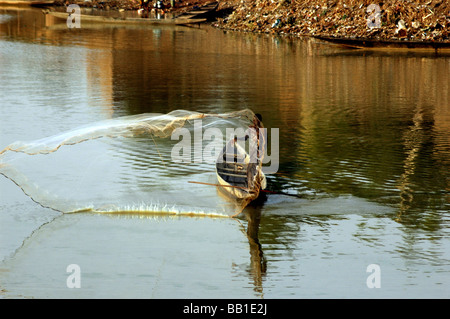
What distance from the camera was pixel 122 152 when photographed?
62.6 ft

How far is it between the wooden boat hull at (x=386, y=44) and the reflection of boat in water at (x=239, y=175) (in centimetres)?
2739

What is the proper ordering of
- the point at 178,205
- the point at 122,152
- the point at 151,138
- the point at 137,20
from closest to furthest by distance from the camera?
the point at 178,205
the point at 122,152
the point at 151,138
the point at 137,20

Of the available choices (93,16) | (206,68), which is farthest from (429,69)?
(93,16)

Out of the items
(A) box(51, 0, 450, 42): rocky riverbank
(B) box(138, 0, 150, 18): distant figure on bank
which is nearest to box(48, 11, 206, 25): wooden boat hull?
(A) box(51, 0, 450, 42): rocky riverbank

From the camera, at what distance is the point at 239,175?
49.2 ft

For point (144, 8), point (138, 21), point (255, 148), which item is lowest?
point (255, 148)

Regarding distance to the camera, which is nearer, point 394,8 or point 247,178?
point 247,178

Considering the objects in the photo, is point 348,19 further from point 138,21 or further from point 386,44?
point 138,21

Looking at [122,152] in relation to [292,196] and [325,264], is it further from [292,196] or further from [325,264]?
[325,264]

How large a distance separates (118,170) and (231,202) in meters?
3.70

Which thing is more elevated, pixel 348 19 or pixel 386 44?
pixel 348 19

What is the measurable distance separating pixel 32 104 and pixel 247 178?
1324 cm

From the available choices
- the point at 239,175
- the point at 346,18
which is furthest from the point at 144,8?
the point at 239,175

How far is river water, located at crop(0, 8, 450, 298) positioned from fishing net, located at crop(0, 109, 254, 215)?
0.06m
